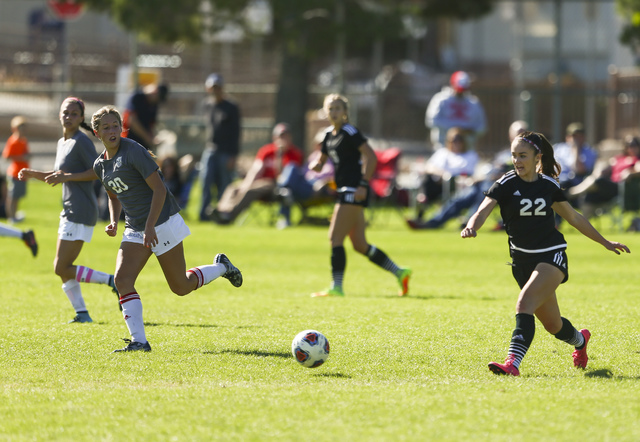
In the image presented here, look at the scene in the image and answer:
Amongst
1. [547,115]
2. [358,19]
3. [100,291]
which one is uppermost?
[358,19]

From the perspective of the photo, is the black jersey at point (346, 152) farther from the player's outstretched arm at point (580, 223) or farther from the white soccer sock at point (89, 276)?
the player's outstretched arm at point (580, 223)

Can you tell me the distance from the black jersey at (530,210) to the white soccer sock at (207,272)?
2.36 m

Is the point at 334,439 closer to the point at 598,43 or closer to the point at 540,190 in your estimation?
the point at 540,190

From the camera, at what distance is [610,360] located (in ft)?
22.0

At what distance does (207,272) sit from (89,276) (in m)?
1.34

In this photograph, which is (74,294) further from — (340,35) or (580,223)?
(340,35)

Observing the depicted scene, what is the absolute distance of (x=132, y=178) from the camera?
6.98 meters

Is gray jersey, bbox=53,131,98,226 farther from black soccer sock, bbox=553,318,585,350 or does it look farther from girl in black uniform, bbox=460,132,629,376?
black soccer sock, bbox=553,318,585,350

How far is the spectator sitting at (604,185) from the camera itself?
1591 centimetres

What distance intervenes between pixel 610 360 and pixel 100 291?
5.66m

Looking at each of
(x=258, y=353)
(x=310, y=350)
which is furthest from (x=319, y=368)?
(x=258, y=353)

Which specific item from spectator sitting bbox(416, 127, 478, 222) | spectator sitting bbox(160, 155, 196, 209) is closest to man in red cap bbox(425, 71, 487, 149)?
spectator sitting bbox(416, 127, 478, 222)

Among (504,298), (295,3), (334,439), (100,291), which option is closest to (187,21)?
(295,3)

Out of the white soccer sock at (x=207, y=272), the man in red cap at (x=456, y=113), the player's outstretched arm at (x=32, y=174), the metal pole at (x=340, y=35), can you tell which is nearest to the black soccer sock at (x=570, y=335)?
the white soccer sock at (x=207, y=272)
